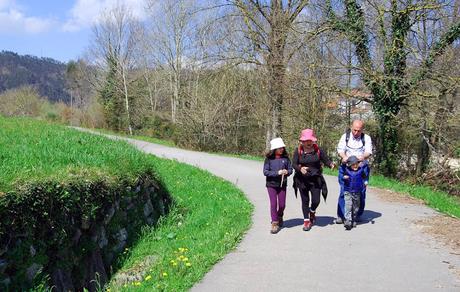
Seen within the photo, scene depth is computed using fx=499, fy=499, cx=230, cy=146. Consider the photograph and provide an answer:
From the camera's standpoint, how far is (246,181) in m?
15.0

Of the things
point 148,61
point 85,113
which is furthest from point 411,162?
point 85,113

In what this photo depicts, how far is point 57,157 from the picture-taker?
26.2 feet

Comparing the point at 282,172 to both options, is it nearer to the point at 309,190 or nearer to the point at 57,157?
the point at 309,190

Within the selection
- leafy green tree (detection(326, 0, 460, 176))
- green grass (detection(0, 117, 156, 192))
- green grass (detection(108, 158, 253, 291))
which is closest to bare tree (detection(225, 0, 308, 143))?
leafy green tree (detection(326, 0, 460, 176))

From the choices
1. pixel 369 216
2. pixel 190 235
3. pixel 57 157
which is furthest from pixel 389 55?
pixel 57 157

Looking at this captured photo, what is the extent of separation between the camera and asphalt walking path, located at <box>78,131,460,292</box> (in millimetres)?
5703

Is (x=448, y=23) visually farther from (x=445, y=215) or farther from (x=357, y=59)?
(x=445, y=215)

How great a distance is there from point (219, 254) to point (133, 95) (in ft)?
145

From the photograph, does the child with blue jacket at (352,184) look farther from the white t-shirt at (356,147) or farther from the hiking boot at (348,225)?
the white t-shirt at (356,147)

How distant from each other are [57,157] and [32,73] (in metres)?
179

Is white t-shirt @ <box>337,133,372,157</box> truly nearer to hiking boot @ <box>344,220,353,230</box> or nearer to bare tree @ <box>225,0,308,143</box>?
hiking boot @ <box>344,220,353,230</box>

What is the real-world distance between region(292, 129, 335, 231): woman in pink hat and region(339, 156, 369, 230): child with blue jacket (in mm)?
416

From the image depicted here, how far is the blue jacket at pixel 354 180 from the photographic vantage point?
27.6ft

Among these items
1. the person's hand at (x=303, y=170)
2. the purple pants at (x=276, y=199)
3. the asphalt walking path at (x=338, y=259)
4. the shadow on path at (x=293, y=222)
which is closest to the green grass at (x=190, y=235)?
the asphalt walking path at (x=338, y=259)
